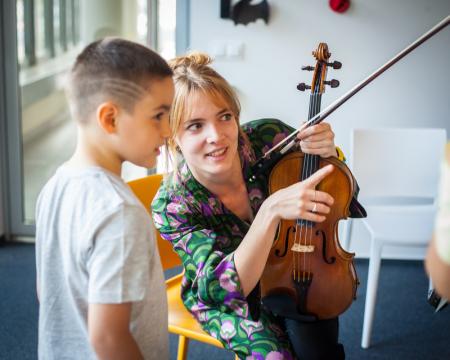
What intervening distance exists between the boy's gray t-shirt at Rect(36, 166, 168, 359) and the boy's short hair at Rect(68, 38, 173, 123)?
105 millimetres

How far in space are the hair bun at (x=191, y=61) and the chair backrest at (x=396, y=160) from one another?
117cm

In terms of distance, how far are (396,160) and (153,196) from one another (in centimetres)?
121

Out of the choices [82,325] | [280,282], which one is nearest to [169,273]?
[280,282]

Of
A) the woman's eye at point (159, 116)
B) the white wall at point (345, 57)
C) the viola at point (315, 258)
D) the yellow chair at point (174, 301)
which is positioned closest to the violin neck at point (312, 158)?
the viola at point (315, 258)

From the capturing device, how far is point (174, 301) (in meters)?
1.54

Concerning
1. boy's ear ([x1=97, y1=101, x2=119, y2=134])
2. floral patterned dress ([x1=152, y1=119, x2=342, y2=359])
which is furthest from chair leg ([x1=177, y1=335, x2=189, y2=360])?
boy's ear ([x1=97, y1=101, x2=119, y2=134])

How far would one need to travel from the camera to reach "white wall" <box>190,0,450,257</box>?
265 centimetres

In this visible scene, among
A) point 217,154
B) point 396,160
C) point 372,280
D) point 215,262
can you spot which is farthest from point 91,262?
point 396,160

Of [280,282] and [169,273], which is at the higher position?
[280,282]

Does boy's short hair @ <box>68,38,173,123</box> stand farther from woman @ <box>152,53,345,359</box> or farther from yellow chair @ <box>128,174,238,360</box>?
yellow chair @ <box>128,174,238,360</box>

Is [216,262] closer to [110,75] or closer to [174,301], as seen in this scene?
[174,301]

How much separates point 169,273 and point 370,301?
3.26 ft

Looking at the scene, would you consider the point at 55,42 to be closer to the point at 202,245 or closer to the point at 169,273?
the point at 169,273

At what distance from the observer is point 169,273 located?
2.73 meters
